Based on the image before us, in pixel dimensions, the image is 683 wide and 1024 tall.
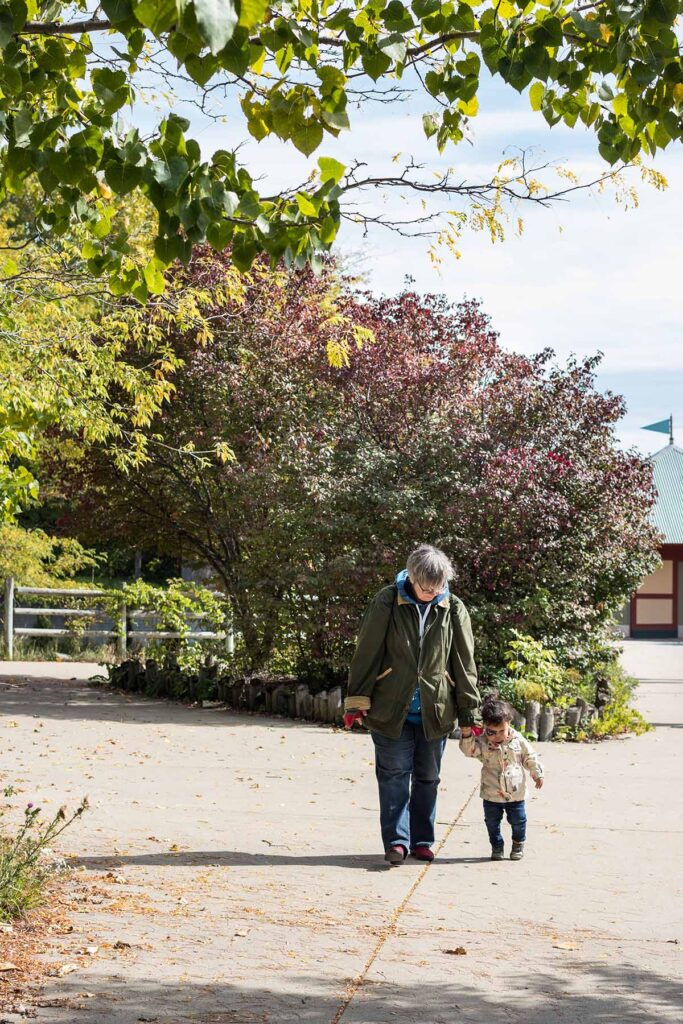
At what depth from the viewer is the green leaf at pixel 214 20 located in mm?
3008

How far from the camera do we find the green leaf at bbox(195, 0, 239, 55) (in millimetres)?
3008

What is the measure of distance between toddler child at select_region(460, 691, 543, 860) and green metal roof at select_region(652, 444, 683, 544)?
119 ft

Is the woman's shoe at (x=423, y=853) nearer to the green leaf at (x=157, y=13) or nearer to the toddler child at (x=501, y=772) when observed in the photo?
the toddler child at (x=501, y=772)

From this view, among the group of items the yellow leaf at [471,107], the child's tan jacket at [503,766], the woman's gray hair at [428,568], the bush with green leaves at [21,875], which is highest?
the yellow leaf at [471,107]

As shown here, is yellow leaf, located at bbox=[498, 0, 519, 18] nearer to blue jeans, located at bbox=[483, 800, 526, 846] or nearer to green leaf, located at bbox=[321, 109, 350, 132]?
green leaf, located at bbox=[321, 109, 350, 132]

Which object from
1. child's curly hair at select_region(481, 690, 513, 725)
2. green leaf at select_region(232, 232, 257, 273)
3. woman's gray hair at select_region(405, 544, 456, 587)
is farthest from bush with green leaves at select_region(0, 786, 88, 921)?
child's curly hair at select_region(481, 690, 513, 725)

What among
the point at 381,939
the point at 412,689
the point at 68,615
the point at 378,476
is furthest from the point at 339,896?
the point at 68,615

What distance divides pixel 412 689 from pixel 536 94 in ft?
10.8

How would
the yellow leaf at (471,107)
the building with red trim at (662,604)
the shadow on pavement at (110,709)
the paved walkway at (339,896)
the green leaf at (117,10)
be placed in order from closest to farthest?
1. the green leaf at (117,10)
2. the paved walkway at (339,896)
3. the yellow leaf at (471,107)
4. the shadow on pavement at (110,709)
5. the building with red trim at (662,604)

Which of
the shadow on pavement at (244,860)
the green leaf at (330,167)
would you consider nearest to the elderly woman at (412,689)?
the shadow on pavement at (244,860)

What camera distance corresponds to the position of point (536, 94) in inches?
212

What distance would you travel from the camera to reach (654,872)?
7195 millimetres

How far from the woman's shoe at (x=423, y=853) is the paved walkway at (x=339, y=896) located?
0.39ft

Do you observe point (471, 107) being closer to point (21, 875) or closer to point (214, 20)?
point (214, 20)
